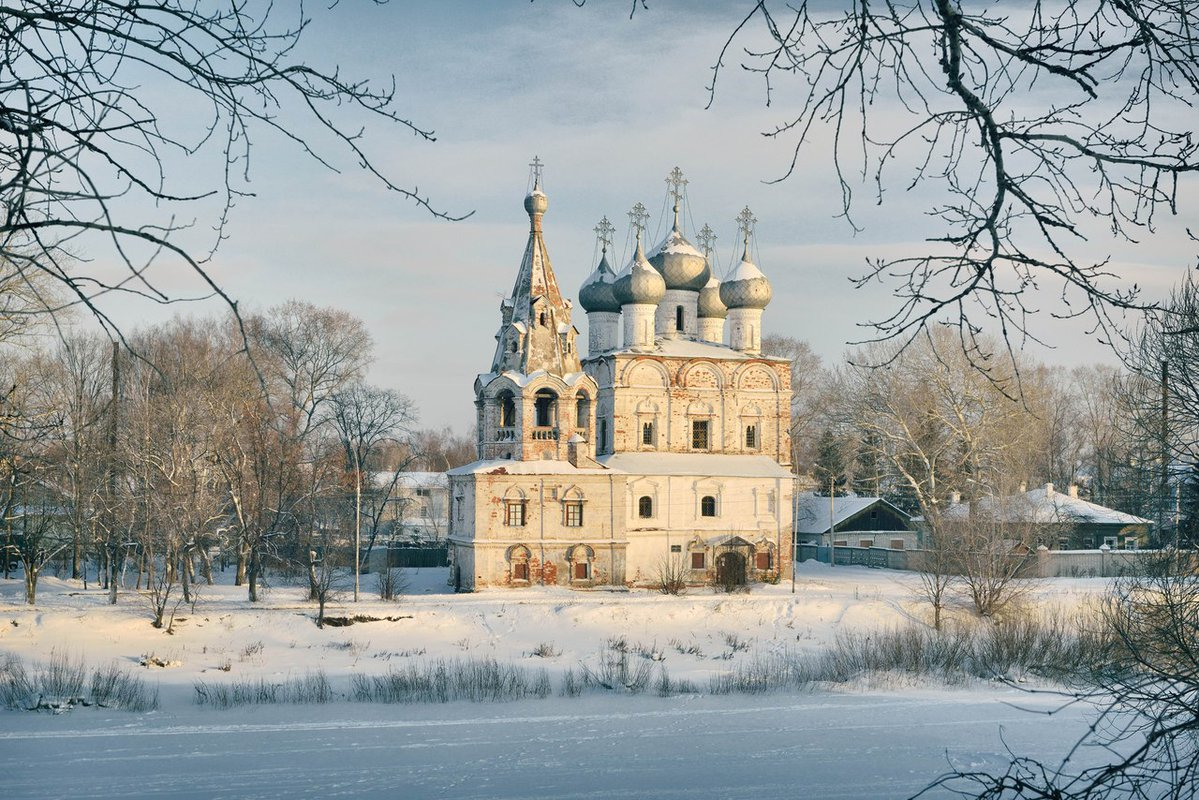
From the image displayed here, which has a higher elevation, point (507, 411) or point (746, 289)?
point (746, 289)

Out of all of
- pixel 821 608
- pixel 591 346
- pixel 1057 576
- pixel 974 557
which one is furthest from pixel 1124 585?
pixel 591 346

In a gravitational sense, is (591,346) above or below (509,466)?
above

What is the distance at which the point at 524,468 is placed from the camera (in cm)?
2650

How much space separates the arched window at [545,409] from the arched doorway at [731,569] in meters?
5.32

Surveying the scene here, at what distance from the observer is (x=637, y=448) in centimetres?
2930

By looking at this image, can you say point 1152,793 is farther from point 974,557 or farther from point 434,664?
point 974,557

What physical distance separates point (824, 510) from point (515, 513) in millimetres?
16258

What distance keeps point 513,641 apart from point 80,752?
9.13 meters

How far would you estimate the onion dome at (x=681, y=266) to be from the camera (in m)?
31.4

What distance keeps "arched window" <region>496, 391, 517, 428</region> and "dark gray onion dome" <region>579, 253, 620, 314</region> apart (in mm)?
4698

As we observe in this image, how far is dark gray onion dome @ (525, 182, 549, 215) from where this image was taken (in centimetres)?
2836

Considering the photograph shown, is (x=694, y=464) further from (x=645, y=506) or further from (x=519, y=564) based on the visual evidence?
(x=519, y=564)

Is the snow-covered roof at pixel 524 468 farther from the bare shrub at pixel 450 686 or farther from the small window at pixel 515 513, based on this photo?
the bare shrub at pixel 450 686

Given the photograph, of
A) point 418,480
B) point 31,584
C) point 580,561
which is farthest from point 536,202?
point 418,480
